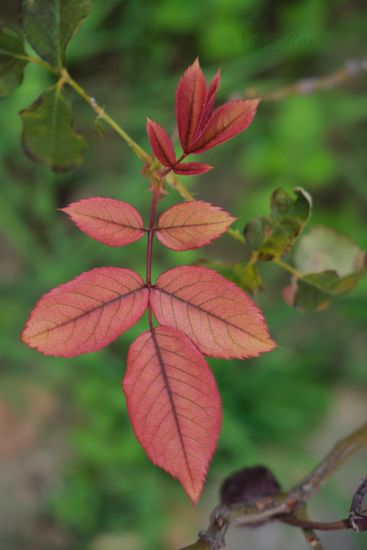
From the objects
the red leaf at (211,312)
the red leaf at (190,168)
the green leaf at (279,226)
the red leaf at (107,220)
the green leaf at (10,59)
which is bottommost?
the red leaf at (211,312)

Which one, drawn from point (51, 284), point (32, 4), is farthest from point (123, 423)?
point (32, 4)

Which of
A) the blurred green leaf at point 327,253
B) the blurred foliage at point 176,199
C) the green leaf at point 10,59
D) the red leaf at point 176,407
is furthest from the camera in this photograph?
the blurred foliage at point 176,199

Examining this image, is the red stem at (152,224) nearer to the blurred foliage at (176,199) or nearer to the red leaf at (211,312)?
the red leaf at (211,312)

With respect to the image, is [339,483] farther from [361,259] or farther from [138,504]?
[361,259]

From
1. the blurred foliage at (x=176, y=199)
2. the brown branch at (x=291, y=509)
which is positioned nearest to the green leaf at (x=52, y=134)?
the brown branch at (x=291, y=509)

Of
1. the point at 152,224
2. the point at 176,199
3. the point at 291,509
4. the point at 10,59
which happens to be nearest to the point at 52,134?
the point at 10,59

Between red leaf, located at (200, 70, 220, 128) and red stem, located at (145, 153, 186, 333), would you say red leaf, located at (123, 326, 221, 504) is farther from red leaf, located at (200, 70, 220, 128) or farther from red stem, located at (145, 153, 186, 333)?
red leaf, located at (200, 70, 220, 128)

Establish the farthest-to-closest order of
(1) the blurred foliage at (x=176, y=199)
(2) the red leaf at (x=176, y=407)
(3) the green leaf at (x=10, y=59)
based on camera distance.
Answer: (1) the blurred foliage at (x=176, y=199), (3) the green leaf at (x=10, y=59), (2) the red leaf at (x=176, y=407)
